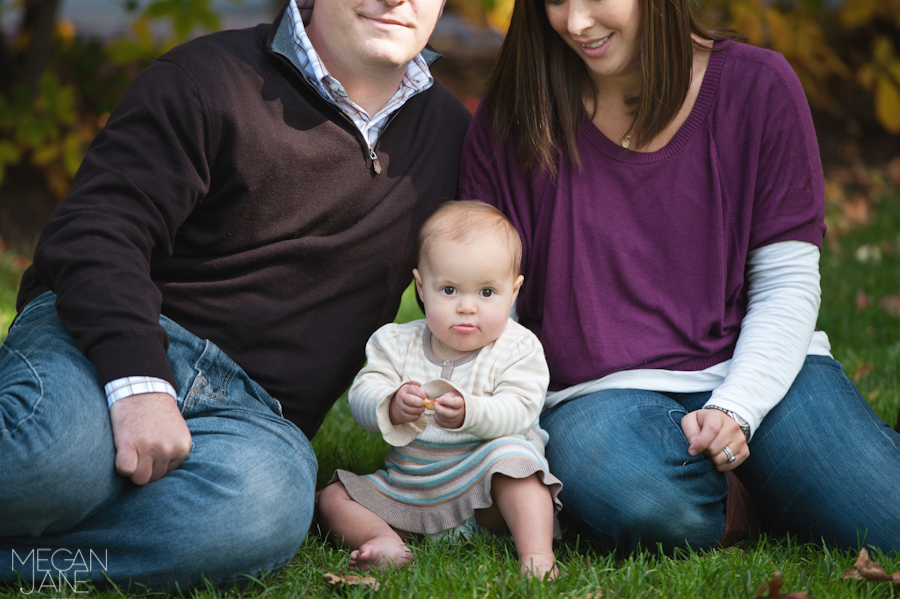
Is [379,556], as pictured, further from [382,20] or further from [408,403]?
[382,20]

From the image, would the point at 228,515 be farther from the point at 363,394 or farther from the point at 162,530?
the point at 363,394

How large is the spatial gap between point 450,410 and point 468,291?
1.15ft

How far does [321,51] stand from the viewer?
260cm

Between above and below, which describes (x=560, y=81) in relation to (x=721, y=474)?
above

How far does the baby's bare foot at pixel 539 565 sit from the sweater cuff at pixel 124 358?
947 millimetres

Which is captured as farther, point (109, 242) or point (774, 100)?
point (774, 100)

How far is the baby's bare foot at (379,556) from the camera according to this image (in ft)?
7.13

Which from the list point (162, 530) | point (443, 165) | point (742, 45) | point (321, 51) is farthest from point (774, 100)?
point (162, 530)

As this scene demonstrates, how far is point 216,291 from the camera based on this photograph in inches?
96.6

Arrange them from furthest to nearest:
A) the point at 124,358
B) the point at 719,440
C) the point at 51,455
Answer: the point at 719,440, the point at 124,358, the point at 51,455

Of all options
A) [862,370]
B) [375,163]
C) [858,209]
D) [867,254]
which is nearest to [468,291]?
[375,163]

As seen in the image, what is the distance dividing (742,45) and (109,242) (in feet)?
5.89

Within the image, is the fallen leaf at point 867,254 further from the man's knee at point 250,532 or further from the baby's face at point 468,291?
the man's knee at point 250,532

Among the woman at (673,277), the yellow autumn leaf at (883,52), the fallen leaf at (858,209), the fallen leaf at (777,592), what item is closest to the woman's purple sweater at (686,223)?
the woman at (673,277)
